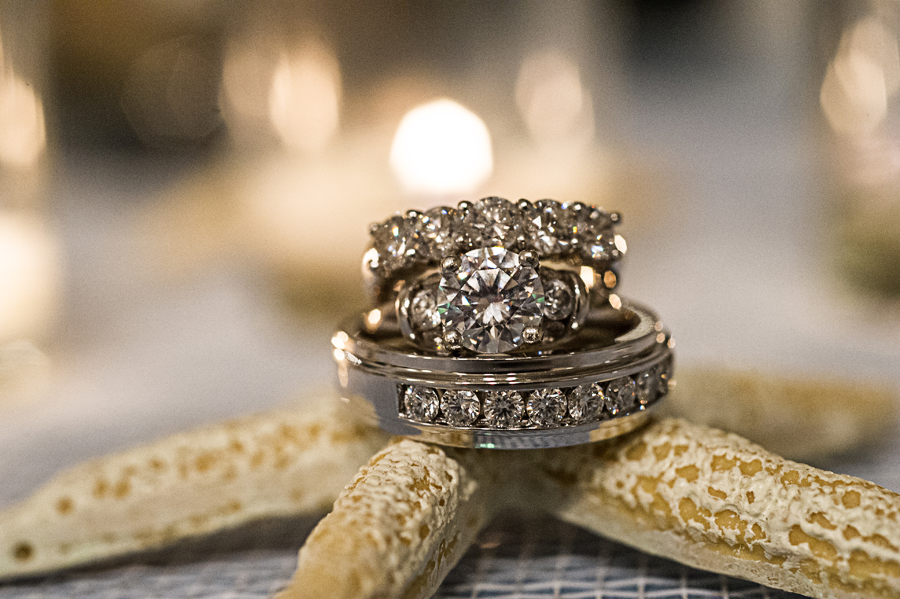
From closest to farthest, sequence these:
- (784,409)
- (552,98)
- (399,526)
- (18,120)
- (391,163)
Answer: (399,526) → (784,409) → (18,120) → (391,163) → (552,98)

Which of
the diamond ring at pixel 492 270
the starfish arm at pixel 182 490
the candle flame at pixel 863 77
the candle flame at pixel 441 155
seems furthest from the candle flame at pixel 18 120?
the candle flame at pixel 863 77

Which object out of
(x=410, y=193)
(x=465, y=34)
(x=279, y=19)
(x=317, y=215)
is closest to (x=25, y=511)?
(x=410, y=193)

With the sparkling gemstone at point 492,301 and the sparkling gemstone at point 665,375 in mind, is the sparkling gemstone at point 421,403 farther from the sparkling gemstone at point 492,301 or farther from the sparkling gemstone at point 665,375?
the sparkling gemstone at point 665,375

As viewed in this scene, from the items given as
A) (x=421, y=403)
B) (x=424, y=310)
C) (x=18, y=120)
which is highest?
(x=18, y=120)

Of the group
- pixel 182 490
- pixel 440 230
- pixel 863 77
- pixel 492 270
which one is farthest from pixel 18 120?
pixel 863 77

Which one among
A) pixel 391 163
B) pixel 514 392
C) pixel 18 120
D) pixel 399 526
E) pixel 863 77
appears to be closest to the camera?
pixel 399 526

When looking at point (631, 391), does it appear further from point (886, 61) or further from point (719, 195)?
point (719, 195)

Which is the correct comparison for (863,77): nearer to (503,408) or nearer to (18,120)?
(503,408)
